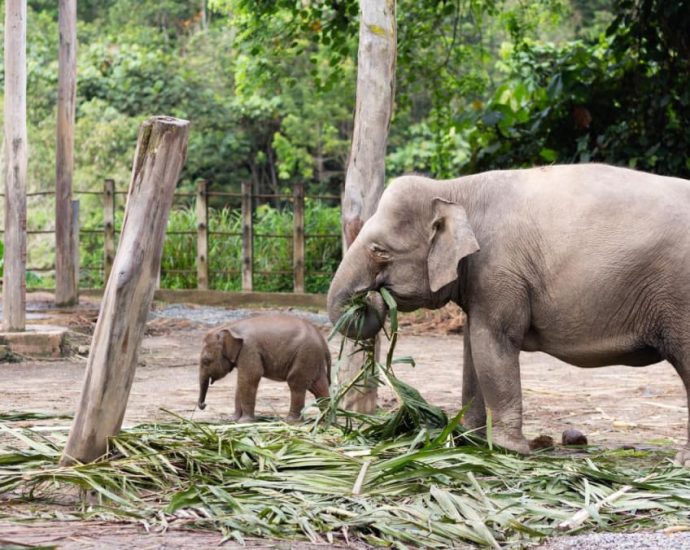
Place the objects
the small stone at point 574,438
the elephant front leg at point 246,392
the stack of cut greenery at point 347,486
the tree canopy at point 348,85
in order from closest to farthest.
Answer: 1. the stack of cut greenery at point 347,486
2. the small stone at point 574,438
3. the elephant front leg at point 246,392
4. the tree canopy at point 348,85

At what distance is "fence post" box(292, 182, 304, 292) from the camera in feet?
60.3

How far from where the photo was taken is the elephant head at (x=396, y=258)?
6.28m

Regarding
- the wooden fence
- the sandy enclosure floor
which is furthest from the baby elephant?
the wooden fence

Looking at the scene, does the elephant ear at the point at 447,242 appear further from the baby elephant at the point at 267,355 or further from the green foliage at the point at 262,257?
the green foliage at the point at 262,257

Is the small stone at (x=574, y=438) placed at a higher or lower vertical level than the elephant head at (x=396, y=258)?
lower

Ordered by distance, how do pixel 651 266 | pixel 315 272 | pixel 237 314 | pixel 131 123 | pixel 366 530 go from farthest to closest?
1. pixel 131 123
2. pixel 315 272
3. pixel 237 314
4. pixel 651 266
5. pixel 366 530

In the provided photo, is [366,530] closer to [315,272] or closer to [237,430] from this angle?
[237,430]

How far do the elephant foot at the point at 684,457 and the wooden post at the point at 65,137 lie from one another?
1056 cm

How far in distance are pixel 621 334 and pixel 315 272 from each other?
13.4 m

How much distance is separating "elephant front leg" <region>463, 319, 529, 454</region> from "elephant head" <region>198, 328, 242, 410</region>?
1866mm

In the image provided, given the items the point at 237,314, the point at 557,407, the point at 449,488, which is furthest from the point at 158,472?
the point at 237,314

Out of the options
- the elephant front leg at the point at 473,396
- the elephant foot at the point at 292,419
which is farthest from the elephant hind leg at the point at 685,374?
the elephant foot at the point at 292,419

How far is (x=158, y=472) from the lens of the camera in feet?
17.0

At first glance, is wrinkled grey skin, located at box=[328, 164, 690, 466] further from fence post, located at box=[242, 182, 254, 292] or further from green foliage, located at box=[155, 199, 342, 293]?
green foliage, located at box=[155, 199, 342, 293]
